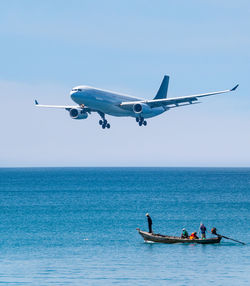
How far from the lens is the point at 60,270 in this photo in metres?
54.5

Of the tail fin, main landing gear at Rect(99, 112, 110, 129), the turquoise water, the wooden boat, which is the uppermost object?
the tail fin

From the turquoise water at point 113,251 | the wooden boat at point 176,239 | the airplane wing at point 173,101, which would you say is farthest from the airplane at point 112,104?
the wooden boat at point 176,239

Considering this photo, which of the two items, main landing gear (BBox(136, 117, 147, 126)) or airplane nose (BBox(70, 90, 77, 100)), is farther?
main landing gear (BBox(136, 117, 147, 126))

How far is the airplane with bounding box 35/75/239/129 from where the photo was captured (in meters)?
90.1

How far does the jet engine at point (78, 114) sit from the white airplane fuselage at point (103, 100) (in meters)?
1.86

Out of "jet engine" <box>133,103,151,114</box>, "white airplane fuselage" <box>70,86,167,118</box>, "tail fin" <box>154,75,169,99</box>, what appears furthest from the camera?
"tail fin" <box>154,75,169,99</box>

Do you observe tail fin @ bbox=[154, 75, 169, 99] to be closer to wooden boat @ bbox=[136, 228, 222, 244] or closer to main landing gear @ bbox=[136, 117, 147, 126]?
main landing gear @ bbox=[136, 117, 147, 126]

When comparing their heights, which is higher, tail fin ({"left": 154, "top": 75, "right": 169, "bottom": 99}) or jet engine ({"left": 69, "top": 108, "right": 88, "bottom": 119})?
tail fin ({"left": 154, "top": 75, "right": 169, "bottom": 99})

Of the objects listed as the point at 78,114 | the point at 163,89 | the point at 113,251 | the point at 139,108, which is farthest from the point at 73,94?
the point at 163,89

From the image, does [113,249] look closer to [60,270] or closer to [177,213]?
[60,270]

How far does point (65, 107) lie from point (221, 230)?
112ft

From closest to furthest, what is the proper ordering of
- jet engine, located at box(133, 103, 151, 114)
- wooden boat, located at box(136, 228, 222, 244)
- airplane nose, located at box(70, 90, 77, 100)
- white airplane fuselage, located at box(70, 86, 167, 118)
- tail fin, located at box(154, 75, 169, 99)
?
wooden boat, located at box(136, 228, 222, 244) → airplane nose, located at box(70, 90, 77, 100) → white airplane fuselage, located at box(70, 86, 167, 118) → jet engine, located at box(133, 103, 151, 114) → tail fin, located at box(154, 75, 169, 99)

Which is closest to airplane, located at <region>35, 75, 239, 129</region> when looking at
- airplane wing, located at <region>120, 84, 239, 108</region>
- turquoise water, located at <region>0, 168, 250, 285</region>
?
airplane wing, located at <region>120, 84, 239, 108</region>

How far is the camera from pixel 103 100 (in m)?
92.2
